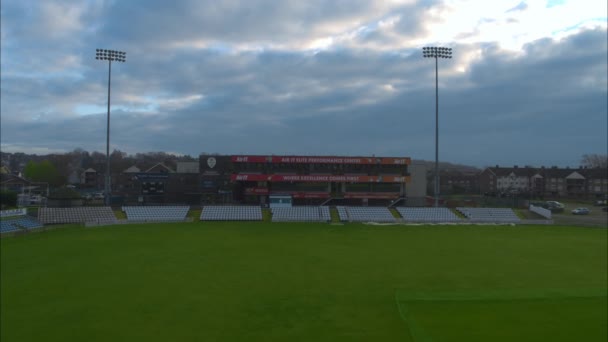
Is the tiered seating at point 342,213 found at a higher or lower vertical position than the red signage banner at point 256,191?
lower

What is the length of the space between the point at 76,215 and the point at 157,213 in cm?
685

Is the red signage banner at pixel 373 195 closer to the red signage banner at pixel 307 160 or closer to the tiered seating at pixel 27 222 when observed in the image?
the red signage banner at pixel 307 160

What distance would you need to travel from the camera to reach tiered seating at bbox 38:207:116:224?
35312mm

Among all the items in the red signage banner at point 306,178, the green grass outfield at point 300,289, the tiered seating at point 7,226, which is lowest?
the green grass outfield at point 300,289

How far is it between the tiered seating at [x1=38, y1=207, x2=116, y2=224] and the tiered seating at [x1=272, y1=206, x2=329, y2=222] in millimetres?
14569

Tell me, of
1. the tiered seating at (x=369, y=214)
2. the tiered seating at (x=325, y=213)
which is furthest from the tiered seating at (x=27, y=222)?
the tiered seating at (x=369, y=214)

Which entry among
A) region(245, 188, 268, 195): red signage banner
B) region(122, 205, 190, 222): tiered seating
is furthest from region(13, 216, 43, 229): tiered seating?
region(245, 188, 268, 195): red signage banner

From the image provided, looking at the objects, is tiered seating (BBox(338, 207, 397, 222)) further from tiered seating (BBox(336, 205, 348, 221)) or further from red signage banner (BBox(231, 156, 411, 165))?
red signage banner (BBox(231, 156, 411, 165))

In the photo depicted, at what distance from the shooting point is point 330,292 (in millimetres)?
→ 14234

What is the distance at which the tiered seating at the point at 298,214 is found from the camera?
41.2 m

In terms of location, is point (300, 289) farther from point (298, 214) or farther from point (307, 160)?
point (307, 160)

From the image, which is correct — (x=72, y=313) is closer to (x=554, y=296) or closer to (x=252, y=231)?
(x=554, y=296)

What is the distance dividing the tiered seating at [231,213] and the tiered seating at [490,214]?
20503mm

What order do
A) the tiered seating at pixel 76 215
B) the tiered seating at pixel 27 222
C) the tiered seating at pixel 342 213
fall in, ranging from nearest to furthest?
the tiered seating at pixel 27 222 → the tiered seating at pixel 76 215 → the tiered seating at pixel 342 213
